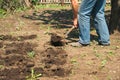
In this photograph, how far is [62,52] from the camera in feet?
23.3

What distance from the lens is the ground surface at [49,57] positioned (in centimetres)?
583

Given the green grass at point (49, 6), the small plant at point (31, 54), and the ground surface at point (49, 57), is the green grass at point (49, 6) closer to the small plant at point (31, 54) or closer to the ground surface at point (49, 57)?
the ground surface at point (49, 57)

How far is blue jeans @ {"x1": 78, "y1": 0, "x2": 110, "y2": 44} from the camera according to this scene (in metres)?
7.28

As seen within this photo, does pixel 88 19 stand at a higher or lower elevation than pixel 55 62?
higher

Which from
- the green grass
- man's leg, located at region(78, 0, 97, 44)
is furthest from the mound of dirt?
the green grass

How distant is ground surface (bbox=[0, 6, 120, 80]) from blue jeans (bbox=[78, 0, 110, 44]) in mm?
183

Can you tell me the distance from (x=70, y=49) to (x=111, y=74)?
1.64 m

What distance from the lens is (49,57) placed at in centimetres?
683

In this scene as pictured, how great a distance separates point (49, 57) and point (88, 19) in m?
1.18

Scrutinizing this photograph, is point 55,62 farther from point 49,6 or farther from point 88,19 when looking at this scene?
point 49,6

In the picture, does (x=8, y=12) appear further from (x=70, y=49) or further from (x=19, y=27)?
(x=70, y=49)

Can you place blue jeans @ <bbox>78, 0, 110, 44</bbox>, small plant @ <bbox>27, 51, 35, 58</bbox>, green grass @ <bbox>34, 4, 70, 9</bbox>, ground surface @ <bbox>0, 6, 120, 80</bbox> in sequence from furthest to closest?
1. green grass @ <bbox>34, 4, 70, 9</bbox>
2. blue jeans @ <bbox>78, 0, 110, 44</bbox>
3. small plant @ <bbox>27, 51, 35, 58</bbox>
4. ground surface @ <bbox>0, 6, 120, 80</bbox>

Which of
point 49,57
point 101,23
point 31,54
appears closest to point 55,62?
point 49,57

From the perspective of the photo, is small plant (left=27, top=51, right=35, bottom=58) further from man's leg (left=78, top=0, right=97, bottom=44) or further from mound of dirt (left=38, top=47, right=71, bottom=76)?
man's leg (left=78, top=0, right=97, bottom=44)
